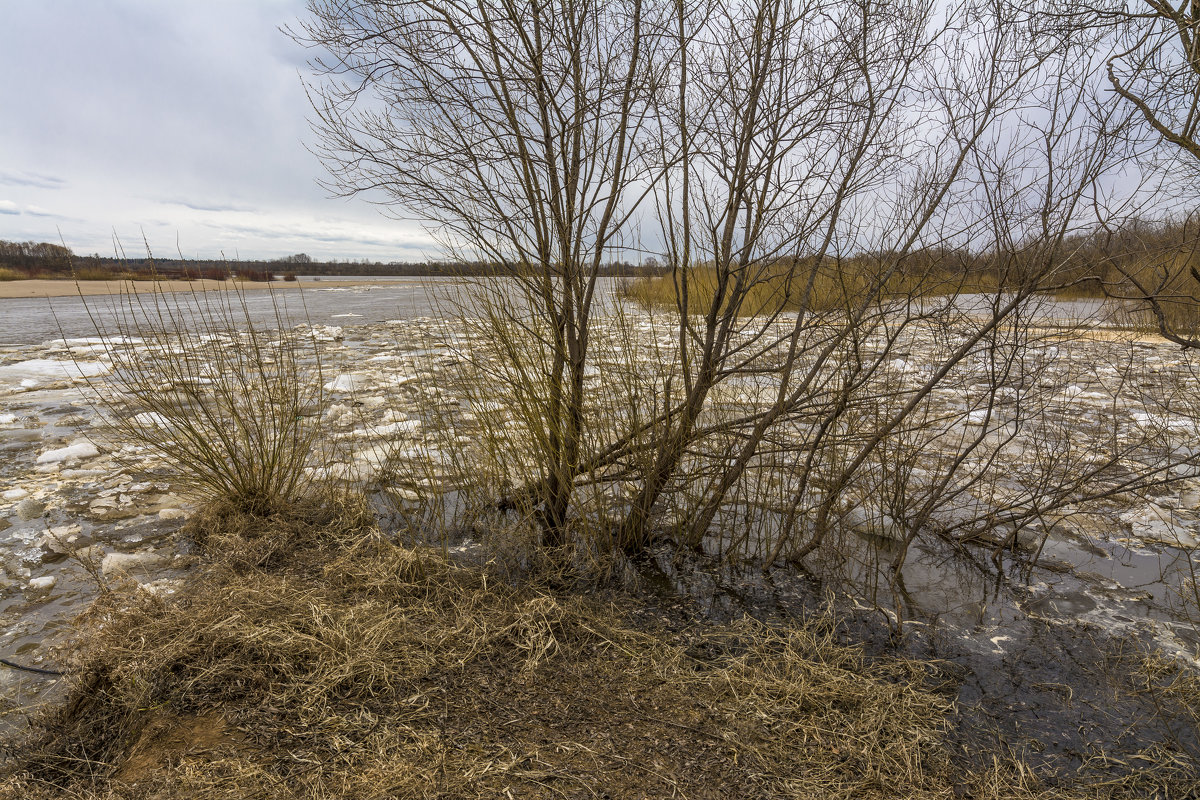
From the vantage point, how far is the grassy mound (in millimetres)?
2123

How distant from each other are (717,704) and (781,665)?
46cm

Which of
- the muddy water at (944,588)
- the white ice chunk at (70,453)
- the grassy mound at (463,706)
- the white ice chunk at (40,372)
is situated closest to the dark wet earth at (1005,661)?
the muddy water at (944,588)

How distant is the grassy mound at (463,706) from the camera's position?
6.97 ft

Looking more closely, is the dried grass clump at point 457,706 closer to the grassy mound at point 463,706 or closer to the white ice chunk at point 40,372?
the grassy mound at point 463,706

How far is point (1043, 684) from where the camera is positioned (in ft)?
9.29

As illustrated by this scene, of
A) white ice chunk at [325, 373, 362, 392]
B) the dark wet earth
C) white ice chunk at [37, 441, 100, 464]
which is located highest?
white ice chunk at [325, 373, 362, 392]

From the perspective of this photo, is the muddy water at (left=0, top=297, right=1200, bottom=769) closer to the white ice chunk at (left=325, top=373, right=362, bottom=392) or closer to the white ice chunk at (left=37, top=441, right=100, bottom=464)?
the white ice chunk at (left=37, top=441, right=100, bottom=464)

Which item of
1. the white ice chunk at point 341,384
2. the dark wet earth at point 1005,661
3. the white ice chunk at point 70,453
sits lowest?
the dark wet earth at point 1005,661

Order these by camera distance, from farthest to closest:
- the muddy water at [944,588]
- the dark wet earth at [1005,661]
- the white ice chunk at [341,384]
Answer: the white ice chunk at [341,384], the muddy water at [944,588], the dark wet earth at [1005,661]

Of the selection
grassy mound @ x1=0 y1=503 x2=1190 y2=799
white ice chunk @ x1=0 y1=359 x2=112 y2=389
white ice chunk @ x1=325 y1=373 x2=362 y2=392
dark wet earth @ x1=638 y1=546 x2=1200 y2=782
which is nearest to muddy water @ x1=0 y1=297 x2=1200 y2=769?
dark wet earth @ x1=638 y1=546 x2=1200 y2=782

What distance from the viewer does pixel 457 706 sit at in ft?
8.21

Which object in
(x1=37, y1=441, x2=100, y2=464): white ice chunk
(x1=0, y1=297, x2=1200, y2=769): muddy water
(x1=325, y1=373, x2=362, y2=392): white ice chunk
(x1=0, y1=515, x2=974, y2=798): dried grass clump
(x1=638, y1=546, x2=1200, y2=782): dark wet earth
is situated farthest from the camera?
(x1=325, y1=373, x2=362, y2=392): white ice chunk

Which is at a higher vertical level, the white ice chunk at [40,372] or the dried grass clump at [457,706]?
the dried grass clump at [457,706]

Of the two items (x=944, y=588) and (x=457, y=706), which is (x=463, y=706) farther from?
(x=944, y=588)
